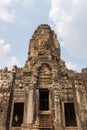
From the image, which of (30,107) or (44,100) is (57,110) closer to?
(30,107)

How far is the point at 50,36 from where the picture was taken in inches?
806

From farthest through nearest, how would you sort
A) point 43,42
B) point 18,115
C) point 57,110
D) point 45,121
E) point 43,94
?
point 43,42, point 18,115, point 43,94, point 57,110, point 45,121

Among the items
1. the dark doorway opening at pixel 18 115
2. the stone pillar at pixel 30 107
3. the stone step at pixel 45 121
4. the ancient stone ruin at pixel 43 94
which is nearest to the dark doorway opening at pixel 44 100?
the ancient stone ruin at pixel 43 94

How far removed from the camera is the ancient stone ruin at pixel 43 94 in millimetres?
13766

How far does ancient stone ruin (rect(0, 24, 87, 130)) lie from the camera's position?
13.8 meters

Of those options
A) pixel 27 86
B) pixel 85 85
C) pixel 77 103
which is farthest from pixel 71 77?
pixel 27 86

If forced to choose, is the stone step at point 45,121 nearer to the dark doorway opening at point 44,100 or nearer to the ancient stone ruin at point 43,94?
the ancient stone ruin at point 43,94

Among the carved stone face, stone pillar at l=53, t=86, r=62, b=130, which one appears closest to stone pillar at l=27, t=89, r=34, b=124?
stone pillar at l=53, t=86, r=62, b=130

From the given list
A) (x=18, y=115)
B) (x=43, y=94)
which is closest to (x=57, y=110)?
(x=43, y=94)

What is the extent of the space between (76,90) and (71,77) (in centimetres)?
144

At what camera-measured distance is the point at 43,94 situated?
57.5 feet

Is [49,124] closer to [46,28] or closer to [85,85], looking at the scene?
[85,85]

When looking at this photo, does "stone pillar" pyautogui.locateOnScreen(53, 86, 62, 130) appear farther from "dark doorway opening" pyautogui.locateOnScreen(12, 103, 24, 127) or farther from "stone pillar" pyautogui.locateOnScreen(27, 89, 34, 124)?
"dark doorway opening" pyautogui.locateOnScreen(12, 103, 24, 127)

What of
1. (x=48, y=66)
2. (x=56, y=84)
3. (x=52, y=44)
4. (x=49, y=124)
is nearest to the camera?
(x=49, y=124)
